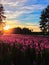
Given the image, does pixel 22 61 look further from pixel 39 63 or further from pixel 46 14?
pixel 46 14

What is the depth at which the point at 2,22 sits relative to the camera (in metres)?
66.6

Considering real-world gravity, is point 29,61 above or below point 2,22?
below

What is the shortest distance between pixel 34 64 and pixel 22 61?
0.53m

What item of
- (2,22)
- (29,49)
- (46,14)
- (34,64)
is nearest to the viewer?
(34,64)

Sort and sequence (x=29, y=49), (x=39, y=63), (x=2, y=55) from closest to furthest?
1. (x=39, y=63)
2. (x=2, y=55)
3. (x=29, y=49)

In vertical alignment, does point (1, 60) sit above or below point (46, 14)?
below

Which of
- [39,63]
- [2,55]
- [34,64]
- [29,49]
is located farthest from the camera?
[29,49]

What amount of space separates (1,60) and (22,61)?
1.57 ft

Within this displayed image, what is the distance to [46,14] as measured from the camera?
240 feet

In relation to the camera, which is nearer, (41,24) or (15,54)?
(15,54)

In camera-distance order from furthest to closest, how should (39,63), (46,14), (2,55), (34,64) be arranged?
1. (46,14)
2. (2,55)
3. (39,63)
4. (34,64)

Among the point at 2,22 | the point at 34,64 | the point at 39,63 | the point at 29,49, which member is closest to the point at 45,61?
the point at 39,63

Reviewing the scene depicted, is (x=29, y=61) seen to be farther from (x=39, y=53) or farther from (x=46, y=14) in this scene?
(x=46, y=14)

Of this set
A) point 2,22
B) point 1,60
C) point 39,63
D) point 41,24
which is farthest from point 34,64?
point 41,24
